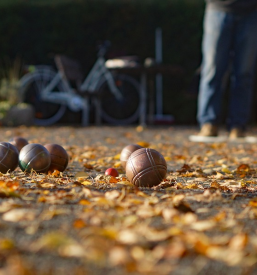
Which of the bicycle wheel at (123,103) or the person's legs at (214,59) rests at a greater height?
the person's legs at (214,59)

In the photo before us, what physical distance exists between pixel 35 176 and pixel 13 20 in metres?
8.55

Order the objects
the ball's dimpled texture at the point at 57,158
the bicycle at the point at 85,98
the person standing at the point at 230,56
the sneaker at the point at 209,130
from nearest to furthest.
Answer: the ball's dimpled texture at the point at 57,158, the person standing at the point at 230,56, the sneaker at the point at 209,130, the bicycle at the point at 85,98

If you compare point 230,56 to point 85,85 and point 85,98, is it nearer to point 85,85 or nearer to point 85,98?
point 85,98

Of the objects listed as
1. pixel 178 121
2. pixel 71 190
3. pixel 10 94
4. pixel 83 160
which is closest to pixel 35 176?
pixel 71 190

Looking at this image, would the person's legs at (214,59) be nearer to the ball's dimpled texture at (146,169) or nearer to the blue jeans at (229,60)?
the blue jeans at (229,60)

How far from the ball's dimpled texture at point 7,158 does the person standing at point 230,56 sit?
3652 millimetres

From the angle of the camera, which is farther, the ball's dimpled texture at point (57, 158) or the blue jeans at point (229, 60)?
the blue jeans at point (229, 60)

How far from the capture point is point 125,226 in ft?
6.30

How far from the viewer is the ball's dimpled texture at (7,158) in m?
3.33

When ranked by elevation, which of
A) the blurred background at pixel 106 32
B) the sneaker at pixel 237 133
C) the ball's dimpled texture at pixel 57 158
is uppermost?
the blurred background at pixel 106 32

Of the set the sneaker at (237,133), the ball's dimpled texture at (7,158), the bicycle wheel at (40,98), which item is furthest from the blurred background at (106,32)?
the ball's dimpled texture at (7,158)

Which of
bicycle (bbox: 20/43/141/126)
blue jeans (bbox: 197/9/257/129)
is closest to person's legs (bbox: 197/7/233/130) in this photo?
blue jeans (bbox: 197/9/257/129)

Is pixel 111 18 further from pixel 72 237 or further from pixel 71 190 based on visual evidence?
pixel 72 237

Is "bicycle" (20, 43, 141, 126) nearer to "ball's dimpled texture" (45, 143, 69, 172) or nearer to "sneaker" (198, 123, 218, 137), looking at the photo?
"sneaker" (198, 123, 218, 137)
